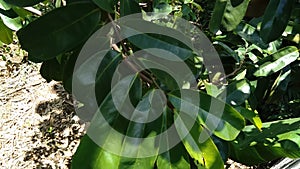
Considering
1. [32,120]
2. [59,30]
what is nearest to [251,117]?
[59,30]

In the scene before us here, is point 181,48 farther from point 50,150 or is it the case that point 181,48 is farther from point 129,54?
point 50,150

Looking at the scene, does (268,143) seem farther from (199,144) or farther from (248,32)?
(199,144)

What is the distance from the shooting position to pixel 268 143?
3.90ft

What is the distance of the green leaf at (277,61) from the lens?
1391 millimetres

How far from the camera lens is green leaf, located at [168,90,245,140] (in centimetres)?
74

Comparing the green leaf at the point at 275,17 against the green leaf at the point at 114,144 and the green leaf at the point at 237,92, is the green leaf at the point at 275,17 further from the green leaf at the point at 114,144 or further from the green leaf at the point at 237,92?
the green leaf at the point at 237,92

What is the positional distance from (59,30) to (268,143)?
724 mm

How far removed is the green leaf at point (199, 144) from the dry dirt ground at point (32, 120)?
1402 millimetres

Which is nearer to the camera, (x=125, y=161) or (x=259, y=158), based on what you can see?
(x=125, y=161)

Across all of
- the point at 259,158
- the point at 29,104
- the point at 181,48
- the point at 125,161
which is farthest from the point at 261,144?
the point at 29,104

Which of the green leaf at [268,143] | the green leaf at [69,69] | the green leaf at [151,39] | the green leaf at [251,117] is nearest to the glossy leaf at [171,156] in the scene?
the green leaf at [151,39]

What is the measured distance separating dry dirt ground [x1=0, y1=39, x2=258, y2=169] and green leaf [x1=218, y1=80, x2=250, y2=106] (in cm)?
89

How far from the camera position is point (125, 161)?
67cm

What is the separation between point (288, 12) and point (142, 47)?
27 cm
